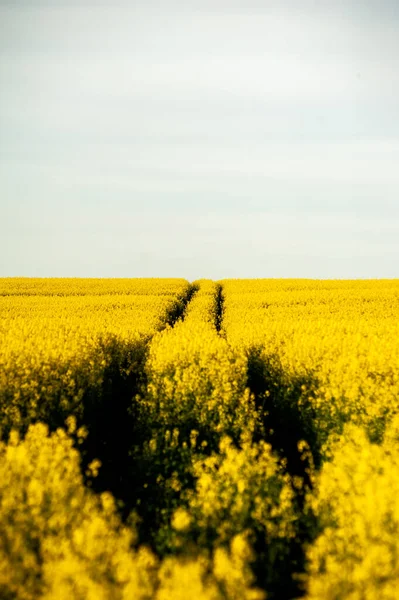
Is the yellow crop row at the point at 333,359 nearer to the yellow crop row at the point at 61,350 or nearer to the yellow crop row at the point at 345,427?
the yellow crop row at the point at 345,427

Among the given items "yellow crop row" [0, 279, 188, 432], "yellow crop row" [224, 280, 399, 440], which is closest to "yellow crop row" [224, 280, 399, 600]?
"yellow crop row" [224, 280, 399, 440]

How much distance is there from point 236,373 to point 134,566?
6.53 metres

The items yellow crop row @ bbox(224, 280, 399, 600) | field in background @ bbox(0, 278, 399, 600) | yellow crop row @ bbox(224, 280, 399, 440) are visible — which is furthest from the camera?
yellow crop row @ bbox(224, 280, 399, 440)

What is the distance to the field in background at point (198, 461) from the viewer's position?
456 cm

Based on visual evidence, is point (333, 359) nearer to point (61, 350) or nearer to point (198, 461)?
point (198, 461)

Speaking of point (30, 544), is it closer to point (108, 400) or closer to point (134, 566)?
point (134, 566)

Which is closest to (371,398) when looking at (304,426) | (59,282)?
(304,426)

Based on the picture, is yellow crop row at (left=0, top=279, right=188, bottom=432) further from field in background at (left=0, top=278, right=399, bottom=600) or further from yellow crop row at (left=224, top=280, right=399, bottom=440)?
yellow crop row at (left=224, top=280, right=399, bottom=440)

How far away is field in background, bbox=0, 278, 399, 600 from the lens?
179 inches

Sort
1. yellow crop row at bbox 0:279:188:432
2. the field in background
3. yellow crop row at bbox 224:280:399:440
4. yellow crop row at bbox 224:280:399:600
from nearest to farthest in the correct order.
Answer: the field in background, yellow crop row at bbox 224:280:399:600, yellow crop row at bbox 0:279:188:432, yellow crop row at bbox 224:280:399:440

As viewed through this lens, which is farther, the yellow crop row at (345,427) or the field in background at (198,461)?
the yellow crop row at (345,427)

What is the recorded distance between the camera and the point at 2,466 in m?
6.00

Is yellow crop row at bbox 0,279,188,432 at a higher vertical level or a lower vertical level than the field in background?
higher

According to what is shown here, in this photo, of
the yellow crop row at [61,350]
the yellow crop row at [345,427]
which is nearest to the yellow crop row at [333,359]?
the yellow crop row at [345,427]
